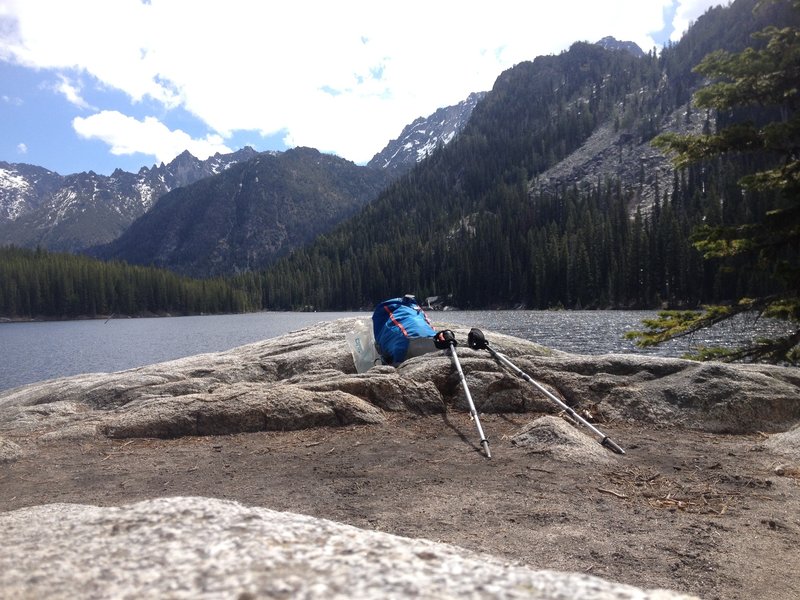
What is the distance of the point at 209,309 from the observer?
501 ft

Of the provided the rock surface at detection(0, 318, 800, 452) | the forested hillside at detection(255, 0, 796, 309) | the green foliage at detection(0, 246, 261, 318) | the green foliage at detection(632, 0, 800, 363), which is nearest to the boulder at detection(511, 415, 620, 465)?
the rock surface at detection(0, 318, 800, 452)

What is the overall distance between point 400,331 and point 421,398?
2.52m

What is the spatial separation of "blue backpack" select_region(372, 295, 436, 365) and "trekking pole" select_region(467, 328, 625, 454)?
4.26 feet

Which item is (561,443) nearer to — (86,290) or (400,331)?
(400,331)

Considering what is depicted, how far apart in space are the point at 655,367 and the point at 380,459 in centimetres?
580

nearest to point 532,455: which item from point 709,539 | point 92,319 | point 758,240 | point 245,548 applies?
point 709,539

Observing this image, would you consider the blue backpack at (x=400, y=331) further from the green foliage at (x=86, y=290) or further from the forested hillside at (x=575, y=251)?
the green foliage at (x=86, y=290)

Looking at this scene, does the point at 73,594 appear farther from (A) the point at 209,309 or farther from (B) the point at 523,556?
(A) the point at 209,309

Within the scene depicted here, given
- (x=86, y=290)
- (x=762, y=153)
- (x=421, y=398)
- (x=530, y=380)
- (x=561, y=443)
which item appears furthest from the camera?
(x=86, y=290)

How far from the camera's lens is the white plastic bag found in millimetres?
11819

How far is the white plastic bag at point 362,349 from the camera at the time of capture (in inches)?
465

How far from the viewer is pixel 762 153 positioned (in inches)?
462

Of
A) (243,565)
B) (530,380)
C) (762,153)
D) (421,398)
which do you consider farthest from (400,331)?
(243,565)

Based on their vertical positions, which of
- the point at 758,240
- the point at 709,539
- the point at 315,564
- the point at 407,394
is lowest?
the point at 709,539
